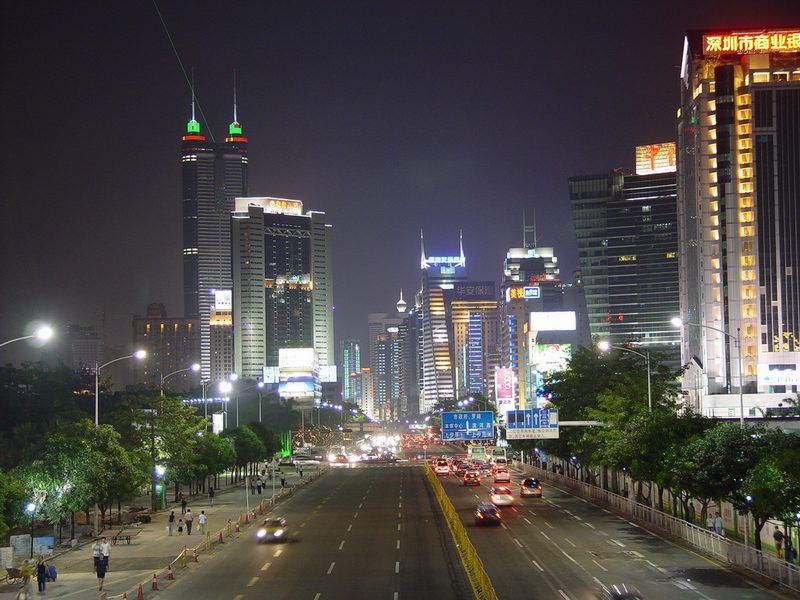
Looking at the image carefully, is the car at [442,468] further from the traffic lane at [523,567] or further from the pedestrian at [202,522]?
the pedestrian at [202,522]

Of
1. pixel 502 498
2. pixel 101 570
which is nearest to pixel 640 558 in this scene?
pixel 101 570

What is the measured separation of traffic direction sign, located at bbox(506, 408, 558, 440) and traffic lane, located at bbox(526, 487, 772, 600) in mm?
5902

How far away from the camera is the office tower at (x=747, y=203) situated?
130 m

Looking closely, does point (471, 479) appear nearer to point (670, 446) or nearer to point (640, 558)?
point (670, 446)

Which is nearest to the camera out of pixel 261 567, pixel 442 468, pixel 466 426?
pixel 261 567

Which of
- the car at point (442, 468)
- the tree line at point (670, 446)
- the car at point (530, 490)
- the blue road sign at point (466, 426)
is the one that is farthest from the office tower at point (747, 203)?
the blue road sign at point (466, 426)

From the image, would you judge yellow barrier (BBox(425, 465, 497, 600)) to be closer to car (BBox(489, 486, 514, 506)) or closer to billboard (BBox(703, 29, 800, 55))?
car (BBox(489, 486, 514, 506))

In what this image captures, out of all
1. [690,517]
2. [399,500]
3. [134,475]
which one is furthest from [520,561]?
[399,500]

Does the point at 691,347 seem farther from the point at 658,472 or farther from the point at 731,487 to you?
the point at 731,487

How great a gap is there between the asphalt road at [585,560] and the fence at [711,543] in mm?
848

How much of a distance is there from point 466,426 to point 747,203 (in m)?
72.5

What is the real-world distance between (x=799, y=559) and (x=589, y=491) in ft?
117

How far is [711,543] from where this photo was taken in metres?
44.6

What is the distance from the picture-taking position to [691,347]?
141m
